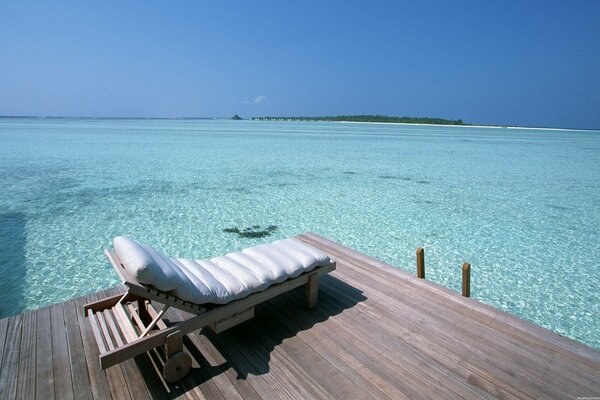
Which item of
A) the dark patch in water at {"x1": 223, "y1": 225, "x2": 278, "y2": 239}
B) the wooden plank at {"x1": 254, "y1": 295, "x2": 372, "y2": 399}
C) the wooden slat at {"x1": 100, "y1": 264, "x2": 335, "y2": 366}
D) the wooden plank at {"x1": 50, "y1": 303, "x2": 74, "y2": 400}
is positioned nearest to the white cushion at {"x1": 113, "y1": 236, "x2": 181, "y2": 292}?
the wooden slat at {"x1": 100, "y1": 264, "x2": 335, "y2": 366}

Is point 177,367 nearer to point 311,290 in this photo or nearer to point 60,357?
point 60,357

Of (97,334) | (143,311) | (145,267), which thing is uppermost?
(145,267)

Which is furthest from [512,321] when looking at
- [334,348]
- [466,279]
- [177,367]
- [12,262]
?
[12,262]

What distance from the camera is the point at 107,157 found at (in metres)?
18.9

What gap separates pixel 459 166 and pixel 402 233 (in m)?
13.0

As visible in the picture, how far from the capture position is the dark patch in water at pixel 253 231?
7547 mm

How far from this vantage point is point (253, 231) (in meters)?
7.77

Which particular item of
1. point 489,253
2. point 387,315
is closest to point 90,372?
point 387,315

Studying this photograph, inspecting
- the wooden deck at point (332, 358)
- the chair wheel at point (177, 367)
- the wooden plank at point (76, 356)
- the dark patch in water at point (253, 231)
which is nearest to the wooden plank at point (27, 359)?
the wooden deck at point (332, 358)

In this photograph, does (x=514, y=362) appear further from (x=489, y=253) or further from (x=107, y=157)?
(x=107, y=157)

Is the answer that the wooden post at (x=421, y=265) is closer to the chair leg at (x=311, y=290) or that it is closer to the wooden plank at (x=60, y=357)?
the chair leg at (x=311, y=290)

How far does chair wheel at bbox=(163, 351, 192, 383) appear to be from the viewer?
2.31 m

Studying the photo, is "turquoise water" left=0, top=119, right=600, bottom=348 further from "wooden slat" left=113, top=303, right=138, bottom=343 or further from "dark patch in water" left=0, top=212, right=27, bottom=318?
"wooden slat" left=113, top=303, right=138, bottom=343

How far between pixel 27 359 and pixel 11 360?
12cm
